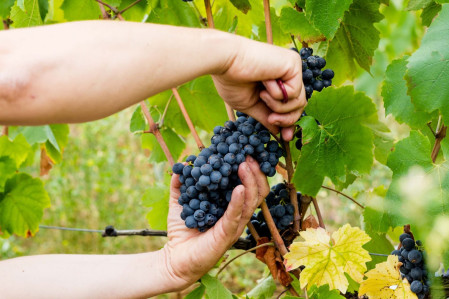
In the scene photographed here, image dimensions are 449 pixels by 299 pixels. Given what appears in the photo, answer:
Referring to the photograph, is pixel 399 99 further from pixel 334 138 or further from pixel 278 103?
pixel 278 103

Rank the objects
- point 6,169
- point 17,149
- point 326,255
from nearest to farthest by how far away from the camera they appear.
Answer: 1. point 326,255
2. point 6,169
3. point 17,149

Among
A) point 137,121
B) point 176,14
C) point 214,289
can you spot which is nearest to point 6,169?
point 137,121

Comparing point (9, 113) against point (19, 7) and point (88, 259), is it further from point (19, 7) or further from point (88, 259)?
point (19, 7)

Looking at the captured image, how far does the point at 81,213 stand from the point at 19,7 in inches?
135

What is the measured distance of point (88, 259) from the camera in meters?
1.28

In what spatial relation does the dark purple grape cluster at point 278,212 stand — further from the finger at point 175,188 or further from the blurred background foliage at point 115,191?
the blurred background foliage at point 115,191

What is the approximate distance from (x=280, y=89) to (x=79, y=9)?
0.91 metres

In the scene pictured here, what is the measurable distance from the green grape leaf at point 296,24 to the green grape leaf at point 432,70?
297 millimetres

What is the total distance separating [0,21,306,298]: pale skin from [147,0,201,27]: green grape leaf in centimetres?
58

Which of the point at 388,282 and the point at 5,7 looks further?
the point at 5,7

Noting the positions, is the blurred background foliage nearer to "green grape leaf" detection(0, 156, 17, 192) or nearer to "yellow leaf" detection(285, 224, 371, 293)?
"green grape leaf" detection(0, 156, 17, 192)

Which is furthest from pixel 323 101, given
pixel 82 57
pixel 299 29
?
pixel 82 57

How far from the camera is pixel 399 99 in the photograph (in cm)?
115

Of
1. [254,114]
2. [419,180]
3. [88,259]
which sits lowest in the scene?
[88,259]
